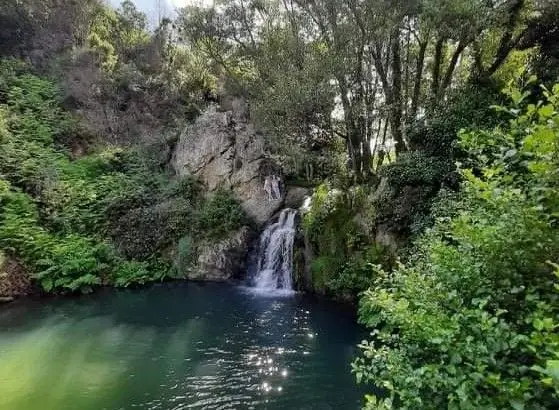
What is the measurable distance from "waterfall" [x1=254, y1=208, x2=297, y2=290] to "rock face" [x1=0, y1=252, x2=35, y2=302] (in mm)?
7537

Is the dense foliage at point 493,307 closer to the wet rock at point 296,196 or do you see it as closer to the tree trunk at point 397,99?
the tree trunk at point 397,99

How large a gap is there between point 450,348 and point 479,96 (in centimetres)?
989

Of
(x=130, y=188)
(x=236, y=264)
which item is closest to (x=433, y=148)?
(x=236, y=264)

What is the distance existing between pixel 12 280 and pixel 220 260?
6763 mm

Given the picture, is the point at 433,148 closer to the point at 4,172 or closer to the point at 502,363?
the point at 502,363

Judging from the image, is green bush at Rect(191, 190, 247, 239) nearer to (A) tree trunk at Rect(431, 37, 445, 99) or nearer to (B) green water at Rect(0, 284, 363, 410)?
(B) green water at Rect(0, 284, 363, 410)

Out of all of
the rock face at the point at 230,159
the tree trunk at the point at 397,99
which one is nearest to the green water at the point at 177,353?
the rock face at the point at 230,159

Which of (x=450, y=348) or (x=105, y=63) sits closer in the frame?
(x=450, y=348)

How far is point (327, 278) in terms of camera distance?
1261 centimetres

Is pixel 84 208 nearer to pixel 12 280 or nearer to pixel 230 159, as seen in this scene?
pixel 12 280

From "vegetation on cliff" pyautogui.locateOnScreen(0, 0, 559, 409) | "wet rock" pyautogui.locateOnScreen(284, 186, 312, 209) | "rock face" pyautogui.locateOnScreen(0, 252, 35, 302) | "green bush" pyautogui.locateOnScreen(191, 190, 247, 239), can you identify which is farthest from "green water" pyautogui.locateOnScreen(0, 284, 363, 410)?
"wet rock" pyautogui.locateOnScreen(284, 186, 312, 209)

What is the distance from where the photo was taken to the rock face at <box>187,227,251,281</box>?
50.8 ft

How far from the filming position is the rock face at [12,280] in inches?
479

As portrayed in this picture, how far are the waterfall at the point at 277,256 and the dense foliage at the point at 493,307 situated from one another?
444 inches
